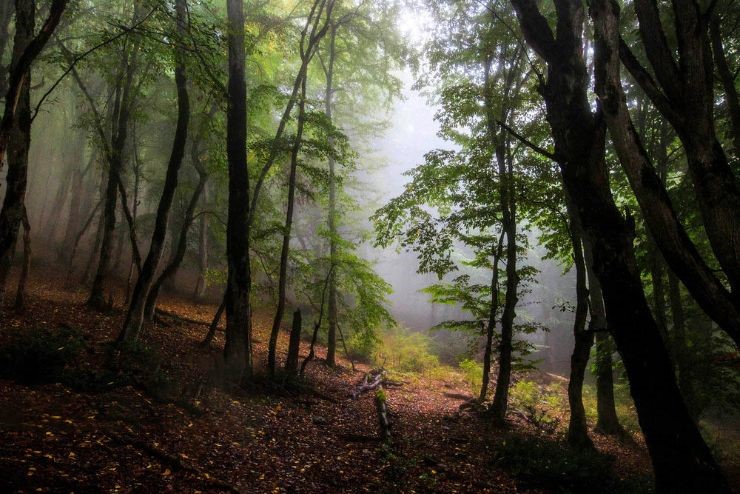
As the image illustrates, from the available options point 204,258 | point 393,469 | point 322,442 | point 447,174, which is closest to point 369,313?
point 447,174

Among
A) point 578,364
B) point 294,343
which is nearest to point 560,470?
point 578,364

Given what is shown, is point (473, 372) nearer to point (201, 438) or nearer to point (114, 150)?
point (201, 438)

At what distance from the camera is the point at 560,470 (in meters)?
6.41

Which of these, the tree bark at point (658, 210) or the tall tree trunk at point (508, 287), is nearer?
the tree bark at point (658, 210)

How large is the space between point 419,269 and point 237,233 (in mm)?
4630

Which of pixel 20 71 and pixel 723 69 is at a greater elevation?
pixel 723 69

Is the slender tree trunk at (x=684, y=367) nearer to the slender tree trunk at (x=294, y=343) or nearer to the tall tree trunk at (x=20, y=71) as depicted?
the slender tree trunk at (x=294, y=343)

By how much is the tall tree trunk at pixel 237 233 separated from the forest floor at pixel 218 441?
84cm

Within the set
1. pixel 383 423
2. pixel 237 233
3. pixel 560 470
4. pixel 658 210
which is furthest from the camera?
pixel 237 233

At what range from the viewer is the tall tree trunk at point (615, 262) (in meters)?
3.12

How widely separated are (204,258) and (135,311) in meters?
10.3

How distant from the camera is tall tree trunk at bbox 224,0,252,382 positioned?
352 inches

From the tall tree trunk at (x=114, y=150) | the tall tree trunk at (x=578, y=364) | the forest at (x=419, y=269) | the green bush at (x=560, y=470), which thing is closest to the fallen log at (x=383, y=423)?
the forest at (x=419, y=269)

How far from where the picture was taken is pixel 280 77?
16.3m
